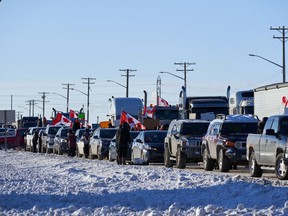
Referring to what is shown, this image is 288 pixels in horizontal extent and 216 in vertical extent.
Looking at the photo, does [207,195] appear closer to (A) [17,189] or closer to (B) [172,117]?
(A) [17,189]

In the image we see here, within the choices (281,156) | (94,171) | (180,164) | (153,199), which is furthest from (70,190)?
(180,164)

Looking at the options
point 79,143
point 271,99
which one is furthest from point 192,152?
point 79,143

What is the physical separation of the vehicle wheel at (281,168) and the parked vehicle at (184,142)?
10.5 m

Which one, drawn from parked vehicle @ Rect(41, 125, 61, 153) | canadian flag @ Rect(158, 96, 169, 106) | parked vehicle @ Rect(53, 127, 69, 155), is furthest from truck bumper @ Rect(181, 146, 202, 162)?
canadian flag @ Rect(158, 96, 169, 106)

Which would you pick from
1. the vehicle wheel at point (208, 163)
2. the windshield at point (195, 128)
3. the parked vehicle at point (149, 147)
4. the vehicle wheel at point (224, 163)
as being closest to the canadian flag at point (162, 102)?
the parked vehicle at point (149, 147)

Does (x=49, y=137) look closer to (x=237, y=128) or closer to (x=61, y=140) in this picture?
(x=61, y=140)

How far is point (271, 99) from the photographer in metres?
42.5

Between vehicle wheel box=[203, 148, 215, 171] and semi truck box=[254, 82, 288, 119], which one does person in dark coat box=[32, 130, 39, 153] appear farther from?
vehicle wheel box=[203, 148, 215, 171]

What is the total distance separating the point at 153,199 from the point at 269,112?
22992mm

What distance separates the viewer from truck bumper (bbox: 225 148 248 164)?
Result: 3294 centimetres

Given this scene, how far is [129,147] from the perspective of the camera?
148 feet

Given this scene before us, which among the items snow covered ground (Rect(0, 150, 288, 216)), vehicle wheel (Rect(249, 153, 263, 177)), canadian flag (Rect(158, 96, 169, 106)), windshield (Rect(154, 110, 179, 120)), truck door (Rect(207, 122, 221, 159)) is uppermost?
canadian flag (Rect(158, 96, 169, 106))

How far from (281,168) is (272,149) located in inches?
36.4

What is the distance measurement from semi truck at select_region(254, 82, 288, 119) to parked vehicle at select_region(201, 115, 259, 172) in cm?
382
